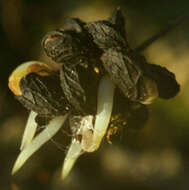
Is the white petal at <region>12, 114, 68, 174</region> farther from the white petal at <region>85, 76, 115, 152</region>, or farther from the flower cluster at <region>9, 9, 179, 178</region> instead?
the white petal at <region>85, 76, 115, 152</region>

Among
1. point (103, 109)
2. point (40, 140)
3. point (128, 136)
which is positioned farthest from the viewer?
point (128, 136)

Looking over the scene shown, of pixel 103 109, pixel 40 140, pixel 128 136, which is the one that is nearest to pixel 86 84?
pixel 103 109

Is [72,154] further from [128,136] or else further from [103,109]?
[128,136]

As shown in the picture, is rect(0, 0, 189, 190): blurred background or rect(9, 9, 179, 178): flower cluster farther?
rect(0, 0, 189, 190): blurred background

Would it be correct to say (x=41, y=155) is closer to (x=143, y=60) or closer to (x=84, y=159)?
(x=84, y=159)

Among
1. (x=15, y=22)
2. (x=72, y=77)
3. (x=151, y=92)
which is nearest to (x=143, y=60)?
(x=151, y=92)

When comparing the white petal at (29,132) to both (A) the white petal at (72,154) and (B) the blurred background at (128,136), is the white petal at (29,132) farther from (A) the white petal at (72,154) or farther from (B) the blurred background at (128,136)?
(B) the blurred background at (128,136)

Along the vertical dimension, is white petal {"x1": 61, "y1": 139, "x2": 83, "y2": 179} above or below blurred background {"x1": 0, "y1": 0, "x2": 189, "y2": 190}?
above

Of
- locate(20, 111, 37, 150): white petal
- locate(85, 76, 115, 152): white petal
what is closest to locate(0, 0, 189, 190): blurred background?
locate(20, 111, 37, 150): white petal
